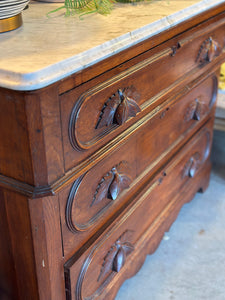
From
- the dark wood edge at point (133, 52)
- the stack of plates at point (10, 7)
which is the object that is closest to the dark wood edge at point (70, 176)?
the dark wood edge at point (133, 52)

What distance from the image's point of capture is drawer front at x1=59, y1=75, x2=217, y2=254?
0.89 m

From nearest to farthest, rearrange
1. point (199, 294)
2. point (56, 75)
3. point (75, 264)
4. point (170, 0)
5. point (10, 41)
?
point (56, 75), point (10, 41), point (75, 264), point (170, 0), point (199, 294)

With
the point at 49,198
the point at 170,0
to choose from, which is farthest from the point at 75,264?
the point at 170,0

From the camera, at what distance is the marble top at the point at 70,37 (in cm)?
64

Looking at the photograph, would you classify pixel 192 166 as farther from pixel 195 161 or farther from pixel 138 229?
pixel 138 229

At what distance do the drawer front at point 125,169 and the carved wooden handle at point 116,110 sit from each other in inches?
3.9

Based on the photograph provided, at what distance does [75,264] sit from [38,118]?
0.40 metres

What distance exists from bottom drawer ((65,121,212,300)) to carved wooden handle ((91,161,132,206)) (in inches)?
4.3

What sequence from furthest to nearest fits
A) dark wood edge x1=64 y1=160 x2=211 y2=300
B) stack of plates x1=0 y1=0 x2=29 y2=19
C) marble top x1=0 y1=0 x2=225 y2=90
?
1. dark wood edge x1=64 y1=160 x2=211 y2=300
2. stack of plates x1=0 y1=0 x2=29 y2=19
3. marble top x1=0 y1=0 x2=225 y2=90

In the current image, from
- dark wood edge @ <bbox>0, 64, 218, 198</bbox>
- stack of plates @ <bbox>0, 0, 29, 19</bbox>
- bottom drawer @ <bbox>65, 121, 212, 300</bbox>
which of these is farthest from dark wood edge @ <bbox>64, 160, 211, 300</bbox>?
stack of plates @ <bbox>0, 0, 29, 19</bbox>

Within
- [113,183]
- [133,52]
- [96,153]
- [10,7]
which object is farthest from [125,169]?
[10,7]

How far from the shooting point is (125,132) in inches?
38.3

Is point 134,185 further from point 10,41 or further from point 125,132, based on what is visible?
point 10,41

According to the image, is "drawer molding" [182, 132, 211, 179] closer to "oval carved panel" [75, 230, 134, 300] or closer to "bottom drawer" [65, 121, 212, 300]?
"bottom drawer" [65, 121, 212, 300]
